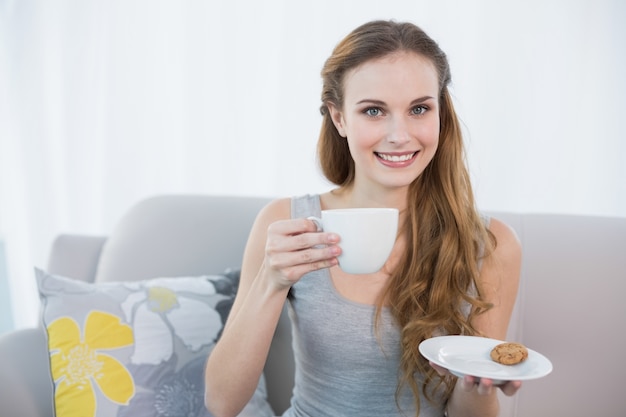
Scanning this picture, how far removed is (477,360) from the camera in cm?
102

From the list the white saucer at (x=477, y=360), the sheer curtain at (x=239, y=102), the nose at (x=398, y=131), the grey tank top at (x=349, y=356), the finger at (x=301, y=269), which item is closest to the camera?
the white saucer at (x=477, y=360)

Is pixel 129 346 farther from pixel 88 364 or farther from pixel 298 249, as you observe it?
pixel 298 249

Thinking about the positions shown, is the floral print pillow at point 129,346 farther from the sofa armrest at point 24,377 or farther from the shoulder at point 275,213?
the shoulder at point 275,213

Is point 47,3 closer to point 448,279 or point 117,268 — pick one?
point 117,268

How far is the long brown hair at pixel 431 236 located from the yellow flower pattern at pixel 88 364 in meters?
0.62

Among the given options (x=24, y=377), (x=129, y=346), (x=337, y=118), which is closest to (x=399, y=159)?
(x=337, y=118)

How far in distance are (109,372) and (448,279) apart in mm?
794

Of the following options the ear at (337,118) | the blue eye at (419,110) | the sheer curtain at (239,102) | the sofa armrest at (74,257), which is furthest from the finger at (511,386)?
the sofa armrest at (74,257)

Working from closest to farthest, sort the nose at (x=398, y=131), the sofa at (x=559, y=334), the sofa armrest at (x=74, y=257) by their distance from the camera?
the nose at (x=398, y=131)
the sofa at (x=559, y=334)
the sofa armrest at (x=74, y=257)

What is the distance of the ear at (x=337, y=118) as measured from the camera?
1442 millimetres

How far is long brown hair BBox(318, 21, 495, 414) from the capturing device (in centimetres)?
134

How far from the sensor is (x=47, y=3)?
9.65 ft

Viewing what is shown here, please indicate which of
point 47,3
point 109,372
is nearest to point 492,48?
point 109,372

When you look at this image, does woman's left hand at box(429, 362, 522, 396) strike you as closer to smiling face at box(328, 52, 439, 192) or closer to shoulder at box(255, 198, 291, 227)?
smiling face at box(328, 52, 439, 192)
